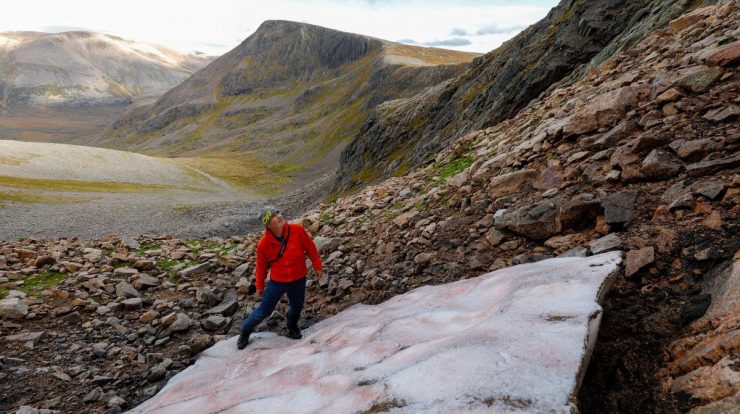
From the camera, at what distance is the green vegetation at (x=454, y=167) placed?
1550 centimetres

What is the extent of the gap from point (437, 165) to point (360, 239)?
24.6 ft

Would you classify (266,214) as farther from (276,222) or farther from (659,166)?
(659,166)

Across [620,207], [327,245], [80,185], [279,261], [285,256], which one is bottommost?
[80,185]

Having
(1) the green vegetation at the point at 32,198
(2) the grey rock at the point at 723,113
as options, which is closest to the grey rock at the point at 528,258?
(2) the grey rock at the point at 723,113

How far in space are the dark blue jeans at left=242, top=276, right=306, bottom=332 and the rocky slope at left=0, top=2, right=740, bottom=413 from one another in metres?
1.47

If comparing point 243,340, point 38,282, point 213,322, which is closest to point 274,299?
point 243,340

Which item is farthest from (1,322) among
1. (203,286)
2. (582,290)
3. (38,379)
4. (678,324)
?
(678,324)

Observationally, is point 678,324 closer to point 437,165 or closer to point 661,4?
point 437,165

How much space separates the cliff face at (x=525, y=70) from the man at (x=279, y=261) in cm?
1787

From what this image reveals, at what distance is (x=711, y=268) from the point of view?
539cm

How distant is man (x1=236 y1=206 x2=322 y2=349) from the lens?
806cm

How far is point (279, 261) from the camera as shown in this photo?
8180 mm

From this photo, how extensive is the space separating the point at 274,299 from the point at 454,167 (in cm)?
1050

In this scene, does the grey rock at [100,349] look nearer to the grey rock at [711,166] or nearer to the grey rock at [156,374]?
the grey rock at [156,374]
